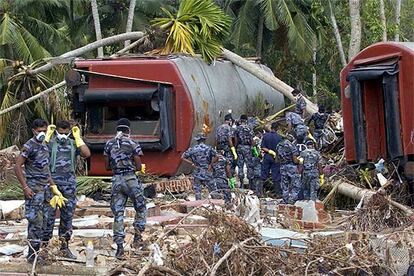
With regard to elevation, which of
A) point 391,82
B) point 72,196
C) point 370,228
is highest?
point 391,82

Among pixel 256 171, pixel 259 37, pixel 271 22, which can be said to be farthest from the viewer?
pixel 259 37

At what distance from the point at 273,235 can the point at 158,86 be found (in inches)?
266

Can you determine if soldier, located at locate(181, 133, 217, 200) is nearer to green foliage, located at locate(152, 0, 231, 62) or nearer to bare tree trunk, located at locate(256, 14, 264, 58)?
green foliage, located at locate(152, 0, 231, 62)

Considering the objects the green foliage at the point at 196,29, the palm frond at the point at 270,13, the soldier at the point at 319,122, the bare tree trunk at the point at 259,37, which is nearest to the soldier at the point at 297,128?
the soldier at the point at 319,122

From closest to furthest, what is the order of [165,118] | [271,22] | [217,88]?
[165,118] < [217,88] < [271,22]

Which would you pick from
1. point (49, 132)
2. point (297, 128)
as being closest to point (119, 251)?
point (49, 132)

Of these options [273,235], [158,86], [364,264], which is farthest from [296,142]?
[364,264]

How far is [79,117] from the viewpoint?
17.5 metres

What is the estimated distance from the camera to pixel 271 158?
16.4m

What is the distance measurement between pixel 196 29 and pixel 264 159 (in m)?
4.41

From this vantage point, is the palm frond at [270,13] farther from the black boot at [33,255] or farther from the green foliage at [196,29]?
the black boot at [33,255]

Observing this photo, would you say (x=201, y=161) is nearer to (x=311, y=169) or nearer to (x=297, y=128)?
(x=311, y=169)

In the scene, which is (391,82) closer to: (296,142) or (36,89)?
(296,142)

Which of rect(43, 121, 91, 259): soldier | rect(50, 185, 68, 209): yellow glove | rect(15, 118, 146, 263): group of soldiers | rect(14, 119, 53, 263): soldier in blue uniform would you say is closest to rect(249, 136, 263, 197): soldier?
rect(15, 118, 146, 263): group of soldiers
